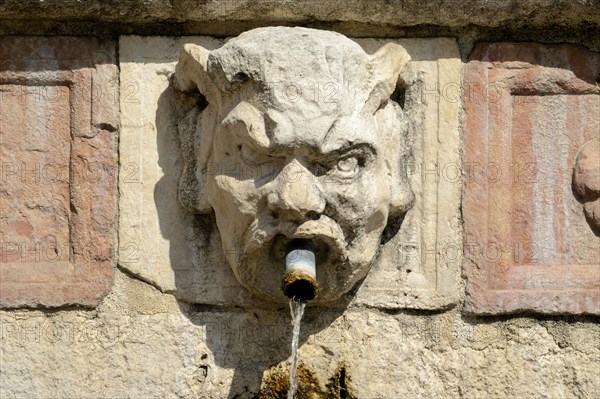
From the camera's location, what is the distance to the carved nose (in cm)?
366

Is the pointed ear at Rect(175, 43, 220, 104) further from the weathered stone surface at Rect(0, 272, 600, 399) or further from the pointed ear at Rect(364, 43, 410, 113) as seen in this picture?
the weathered stone surface at Rect(0, 272, 600, 399)

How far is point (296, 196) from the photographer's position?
3660 mm

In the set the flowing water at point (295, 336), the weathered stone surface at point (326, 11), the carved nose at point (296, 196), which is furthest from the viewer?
the weathered stone surface at point (326, 11)

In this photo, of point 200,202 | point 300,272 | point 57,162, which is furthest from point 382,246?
point 57,162

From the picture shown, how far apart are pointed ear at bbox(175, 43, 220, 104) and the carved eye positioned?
1.23ft

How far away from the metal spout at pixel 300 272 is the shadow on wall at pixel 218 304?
23cm

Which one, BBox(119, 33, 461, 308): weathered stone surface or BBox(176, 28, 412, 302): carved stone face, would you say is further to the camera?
BBox(119, 33, 461, 308): weathered stone surface

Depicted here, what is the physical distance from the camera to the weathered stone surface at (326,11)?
3908mm

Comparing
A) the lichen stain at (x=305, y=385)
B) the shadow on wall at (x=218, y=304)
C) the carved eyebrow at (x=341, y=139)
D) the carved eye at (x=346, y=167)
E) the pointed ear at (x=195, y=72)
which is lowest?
the lichen stain at (x=305, y=385)

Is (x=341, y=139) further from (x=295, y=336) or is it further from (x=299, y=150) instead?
(x=295, y=336)

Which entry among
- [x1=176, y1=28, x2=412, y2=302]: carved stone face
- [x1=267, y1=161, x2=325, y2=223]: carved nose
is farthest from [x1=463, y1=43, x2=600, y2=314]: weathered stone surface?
[x1=267, y1=161, x2=325, y2=223]: carved nose

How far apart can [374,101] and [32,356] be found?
112 cm

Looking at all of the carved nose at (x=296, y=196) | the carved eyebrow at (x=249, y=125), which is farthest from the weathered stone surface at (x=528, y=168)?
the carved eyebrow at (x=249, y=125)

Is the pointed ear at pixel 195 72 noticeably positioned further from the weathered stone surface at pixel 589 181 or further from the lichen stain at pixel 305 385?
the weathered stone surface at pixel 589 181
